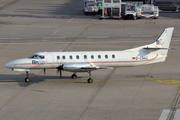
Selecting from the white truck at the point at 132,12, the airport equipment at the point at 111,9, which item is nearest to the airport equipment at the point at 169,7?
the white truck at the point at 132,12

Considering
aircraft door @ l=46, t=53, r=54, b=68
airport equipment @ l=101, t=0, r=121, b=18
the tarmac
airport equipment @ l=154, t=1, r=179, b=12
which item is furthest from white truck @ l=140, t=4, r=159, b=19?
aircraft door @ l=46, t=53, r=54, b=68

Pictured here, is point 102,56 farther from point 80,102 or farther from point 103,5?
point 103,5

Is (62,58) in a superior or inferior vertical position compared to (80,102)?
superior

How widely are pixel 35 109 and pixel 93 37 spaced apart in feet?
84.7

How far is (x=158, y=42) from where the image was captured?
32.2m

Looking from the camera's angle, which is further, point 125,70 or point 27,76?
point 125,70

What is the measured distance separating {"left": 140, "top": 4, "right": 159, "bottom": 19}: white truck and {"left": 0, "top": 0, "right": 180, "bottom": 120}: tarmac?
142 cm

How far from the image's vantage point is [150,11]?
62.2 m

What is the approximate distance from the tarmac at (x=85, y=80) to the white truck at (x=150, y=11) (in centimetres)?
142

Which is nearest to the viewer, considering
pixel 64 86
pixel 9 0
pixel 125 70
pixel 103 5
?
pixel 64 86

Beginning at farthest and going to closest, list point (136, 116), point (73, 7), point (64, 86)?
point (73, 7)
point (64, 86)
point (136, 116)

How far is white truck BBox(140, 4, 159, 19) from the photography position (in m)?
61.6

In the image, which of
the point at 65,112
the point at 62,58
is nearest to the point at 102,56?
the point at 62,58

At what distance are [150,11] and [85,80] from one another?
3406 cm
